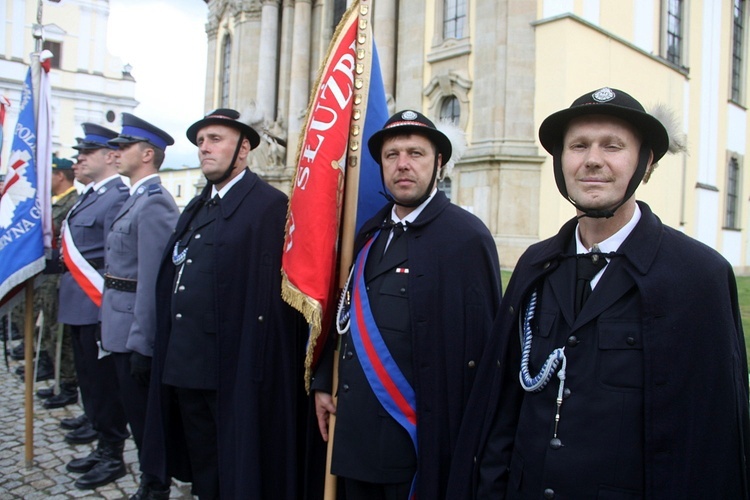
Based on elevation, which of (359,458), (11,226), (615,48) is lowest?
(359,458)

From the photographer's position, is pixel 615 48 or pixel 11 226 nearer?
pixel 11 226

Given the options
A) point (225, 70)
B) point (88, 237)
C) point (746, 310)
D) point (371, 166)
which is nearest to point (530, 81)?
point (746, 310)

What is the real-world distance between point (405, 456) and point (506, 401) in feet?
2.26

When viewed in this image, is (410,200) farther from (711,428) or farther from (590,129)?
(711,428)

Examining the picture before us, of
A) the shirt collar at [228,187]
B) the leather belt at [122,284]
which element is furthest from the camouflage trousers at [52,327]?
the shirt collar at [228,187]

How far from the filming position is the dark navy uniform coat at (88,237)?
4879 mm

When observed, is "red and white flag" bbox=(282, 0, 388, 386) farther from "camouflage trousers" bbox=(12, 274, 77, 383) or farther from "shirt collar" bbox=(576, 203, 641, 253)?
"camouflage trousers" bbox=(12, 274, 77, 383)

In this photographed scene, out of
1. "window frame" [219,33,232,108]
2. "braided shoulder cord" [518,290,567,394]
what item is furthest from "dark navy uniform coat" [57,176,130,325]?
"window frame" [219,33,232,108]

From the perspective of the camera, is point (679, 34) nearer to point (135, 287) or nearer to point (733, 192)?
point (733, 192)

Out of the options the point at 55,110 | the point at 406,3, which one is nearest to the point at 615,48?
the point at 406,3

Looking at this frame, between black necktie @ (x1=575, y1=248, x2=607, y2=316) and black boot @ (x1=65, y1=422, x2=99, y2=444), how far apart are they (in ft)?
15.3

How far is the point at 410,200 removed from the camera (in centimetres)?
291

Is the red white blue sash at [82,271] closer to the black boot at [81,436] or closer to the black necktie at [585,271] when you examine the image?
the black boot at [81,436]

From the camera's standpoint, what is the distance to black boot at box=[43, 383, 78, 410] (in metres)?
6.25
